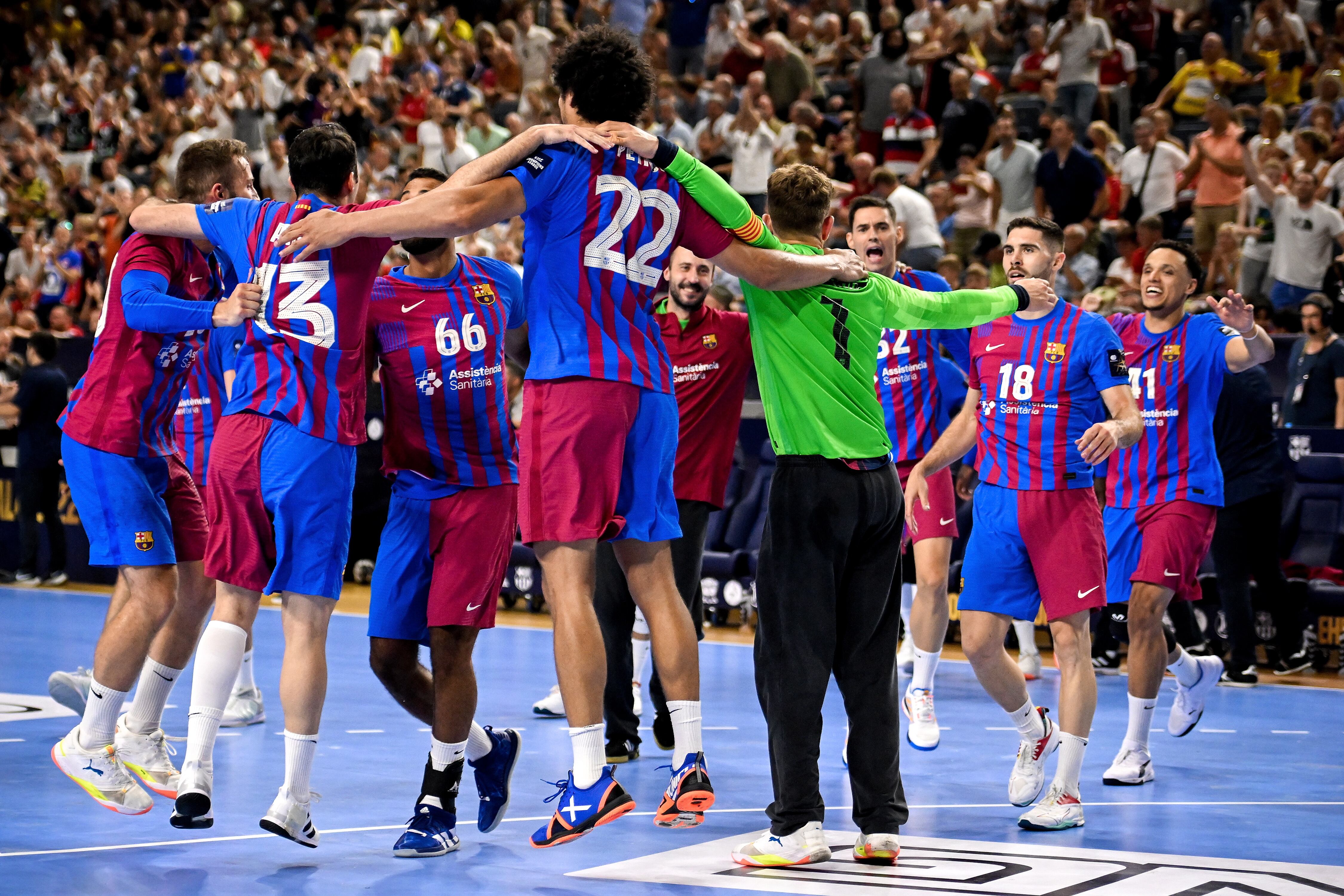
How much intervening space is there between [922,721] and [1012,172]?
8914mm

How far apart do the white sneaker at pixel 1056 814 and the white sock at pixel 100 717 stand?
3541 millimetres

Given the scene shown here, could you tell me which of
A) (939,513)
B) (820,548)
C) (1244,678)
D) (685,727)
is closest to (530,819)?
(685,727)

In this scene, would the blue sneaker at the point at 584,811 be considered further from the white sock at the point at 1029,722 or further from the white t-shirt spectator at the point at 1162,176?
the white t-shirt spectator at the point at 1162,176

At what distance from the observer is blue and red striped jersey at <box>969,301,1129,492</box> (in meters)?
6.53

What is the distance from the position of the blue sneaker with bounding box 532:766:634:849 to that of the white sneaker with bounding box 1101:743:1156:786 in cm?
316

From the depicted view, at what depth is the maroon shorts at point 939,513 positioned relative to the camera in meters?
8.12

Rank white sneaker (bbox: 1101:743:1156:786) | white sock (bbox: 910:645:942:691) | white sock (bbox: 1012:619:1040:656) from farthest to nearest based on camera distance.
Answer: white sock (bbox: 1012:619:1040:656), white sock (bbox: 910:645:942:691), white sneaker (bbox: 1101:743:1156:786)

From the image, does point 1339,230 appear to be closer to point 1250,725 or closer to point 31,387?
point 1250,725

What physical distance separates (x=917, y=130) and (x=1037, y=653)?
751 centimetres

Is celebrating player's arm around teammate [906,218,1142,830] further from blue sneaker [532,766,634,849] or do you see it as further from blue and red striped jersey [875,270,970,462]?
blue sneaker [532,766,634,849]

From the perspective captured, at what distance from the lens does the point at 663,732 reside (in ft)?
24.7

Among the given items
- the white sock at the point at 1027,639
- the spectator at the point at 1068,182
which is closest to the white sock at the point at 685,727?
the white sock at the point at 1027,639

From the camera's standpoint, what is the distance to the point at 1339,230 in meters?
13.1

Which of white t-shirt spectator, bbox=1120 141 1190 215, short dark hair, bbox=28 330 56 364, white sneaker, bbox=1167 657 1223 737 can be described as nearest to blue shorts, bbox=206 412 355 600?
white sneaker, bbox=1167 657 1223 737
